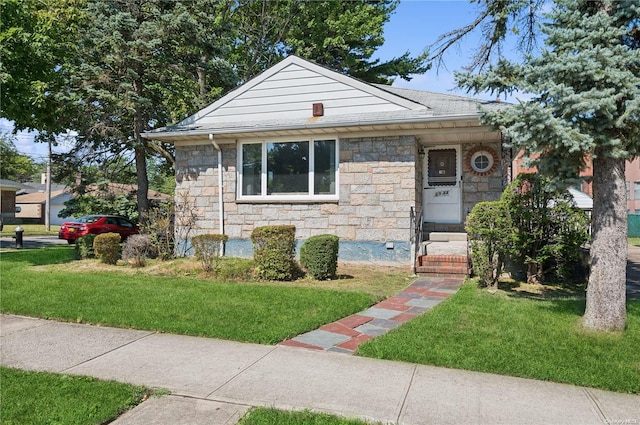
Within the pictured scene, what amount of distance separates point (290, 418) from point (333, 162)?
7.62 meters

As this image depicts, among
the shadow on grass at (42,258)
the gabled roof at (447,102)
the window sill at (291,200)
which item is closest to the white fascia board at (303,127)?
the gabled roof at (447,102)

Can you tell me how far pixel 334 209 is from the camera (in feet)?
32.6

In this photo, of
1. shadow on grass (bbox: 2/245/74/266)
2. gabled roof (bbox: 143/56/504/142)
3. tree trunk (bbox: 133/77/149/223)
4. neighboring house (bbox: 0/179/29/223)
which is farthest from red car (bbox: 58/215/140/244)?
neighboring house (bbox: 0/179/29/223)

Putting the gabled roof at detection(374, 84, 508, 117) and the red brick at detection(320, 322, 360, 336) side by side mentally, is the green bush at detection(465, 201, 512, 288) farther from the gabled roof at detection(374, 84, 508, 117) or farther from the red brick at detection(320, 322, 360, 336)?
the red brick at detection(320, 322, 360, 336)

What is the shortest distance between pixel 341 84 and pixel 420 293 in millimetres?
5769

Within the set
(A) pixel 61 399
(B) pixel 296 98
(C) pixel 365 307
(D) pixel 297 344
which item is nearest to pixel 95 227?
(B) pixel 296 98

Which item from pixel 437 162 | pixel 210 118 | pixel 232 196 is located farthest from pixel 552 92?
pixel 210 118

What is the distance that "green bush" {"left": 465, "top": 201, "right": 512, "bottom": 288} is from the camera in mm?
6801

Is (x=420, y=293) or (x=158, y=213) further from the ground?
(x=158, y=213)

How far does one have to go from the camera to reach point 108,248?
991 centimetres

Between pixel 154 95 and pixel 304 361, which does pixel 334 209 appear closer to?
pixel 304 361

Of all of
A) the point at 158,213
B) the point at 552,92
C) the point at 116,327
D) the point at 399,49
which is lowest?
the point at 116,327

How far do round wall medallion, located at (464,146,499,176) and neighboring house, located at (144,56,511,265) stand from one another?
23 mm

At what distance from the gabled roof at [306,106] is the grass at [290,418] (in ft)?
23.0
